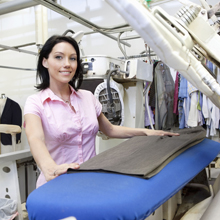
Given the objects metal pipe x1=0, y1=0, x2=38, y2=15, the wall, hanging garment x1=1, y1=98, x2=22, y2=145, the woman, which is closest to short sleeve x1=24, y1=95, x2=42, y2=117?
the woman

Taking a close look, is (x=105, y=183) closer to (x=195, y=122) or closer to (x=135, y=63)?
(x=135, y=63)

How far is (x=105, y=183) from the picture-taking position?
2.14 feet

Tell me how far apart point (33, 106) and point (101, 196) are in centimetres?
69

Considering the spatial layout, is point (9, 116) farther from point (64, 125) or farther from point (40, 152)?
point (40, 152)

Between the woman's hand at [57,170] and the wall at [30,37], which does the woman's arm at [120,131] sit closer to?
the woman's hand at [57,170]

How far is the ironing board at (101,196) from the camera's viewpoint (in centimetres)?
55

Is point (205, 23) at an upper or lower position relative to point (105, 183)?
upper

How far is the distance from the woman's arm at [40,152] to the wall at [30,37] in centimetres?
346

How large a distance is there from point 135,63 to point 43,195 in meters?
1.56

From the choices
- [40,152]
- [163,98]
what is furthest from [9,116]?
[40,152]

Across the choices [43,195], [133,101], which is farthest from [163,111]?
[43,195]

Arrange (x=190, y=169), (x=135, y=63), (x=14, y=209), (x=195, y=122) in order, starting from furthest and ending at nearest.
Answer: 1. (x=195, y=122)
2. (x=135, y=63)
3. (x=14, y=209)
4. (x=190, y=169)

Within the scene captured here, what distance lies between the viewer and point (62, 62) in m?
1.21

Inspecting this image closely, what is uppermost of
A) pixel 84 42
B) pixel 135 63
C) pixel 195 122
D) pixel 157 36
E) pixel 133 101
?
pixel 84 42
